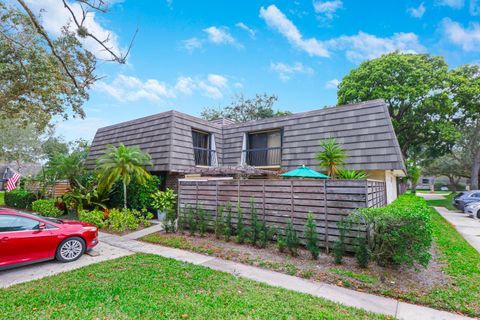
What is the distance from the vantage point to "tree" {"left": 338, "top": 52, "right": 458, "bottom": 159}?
60.1ft

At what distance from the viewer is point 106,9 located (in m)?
4.80

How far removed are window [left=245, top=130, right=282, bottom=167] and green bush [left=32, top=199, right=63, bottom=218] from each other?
954cm

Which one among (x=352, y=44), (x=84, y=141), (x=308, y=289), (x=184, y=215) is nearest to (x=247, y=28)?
(x=352, y=44)

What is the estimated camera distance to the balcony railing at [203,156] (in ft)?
41.7

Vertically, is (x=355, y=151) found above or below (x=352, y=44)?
below

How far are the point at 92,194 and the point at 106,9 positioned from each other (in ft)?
26.9

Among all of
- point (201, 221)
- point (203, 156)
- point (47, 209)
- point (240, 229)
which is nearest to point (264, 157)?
point (203, 156)

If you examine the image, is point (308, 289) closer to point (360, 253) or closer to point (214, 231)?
point (360, 253)

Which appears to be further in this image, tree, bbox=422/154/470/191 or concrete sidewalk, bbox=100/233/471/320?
tree, bbox=422/154/470/191

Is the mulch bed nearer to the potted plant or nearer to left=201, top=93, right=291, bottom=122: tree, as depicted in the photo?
the potted plant

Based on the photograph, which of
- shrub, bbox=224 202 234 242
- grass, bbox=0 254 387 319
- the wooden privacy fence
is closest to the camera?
grass, bbox=0 254 387 319

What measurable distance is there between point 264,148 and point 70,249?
31.2ft

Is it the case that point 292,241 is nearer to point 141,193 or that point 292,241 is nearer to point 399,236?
point 399,236

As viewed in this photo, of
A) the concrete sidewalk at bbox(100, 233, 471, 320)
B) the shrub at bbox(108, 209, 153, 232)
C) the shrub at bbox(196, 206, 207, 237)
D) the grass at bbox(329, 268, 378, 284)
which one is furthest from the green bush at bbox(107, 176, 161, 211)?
the grass at bbox(329, 268, 378, 284)
